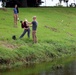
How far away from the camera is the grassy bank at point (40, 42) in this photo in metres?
24.9

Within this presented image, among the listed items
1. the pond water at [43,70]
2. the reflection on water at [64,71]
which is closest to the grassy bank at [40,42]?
the pond water at [43,70]

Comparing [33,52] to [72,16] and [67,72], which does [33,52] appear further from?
[72,16]

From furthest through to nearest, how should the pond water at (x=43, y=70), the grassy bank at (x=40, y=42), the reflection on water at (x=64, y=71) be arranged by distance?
the grassy bank at (x=40, y=42), the pond water at (x=43, y=70), the reflection on water at (x=64, y=71)

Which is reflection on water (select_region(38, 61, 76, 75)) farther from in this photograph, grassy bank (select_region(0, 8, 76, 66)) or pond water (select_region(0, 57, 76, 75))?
grassy bank (select_region(0, 8, 76, 66))

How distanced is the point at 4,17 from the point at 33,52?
17100mm

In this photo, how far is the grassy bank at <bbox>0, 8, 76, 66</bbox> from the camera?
2492 cm

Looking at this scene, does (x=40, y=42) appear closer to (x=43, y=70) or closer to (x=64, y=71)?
(x=43, y=70)

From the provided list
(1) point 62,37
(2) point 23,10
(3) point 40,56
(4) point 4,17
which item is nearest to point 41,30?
(1) point 62,37

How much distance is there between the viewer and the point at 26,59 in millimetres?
25094

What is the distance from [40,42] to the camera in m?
30.0

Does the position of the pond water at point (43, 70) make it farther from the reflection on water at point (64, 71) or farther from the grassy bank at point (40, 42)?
the grassy bank at point (40, 42)

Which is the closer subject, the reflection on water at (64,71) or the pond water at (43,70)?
the reflection on water at (64,71)

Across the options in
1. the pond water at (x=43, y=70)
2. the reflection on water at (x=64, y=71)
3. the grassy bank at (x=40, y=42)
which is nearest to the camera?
the reflection on water at (x=64, y=71)

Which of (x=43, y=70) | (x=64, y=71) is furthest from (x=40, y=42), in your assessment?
(x=64, y=71)
